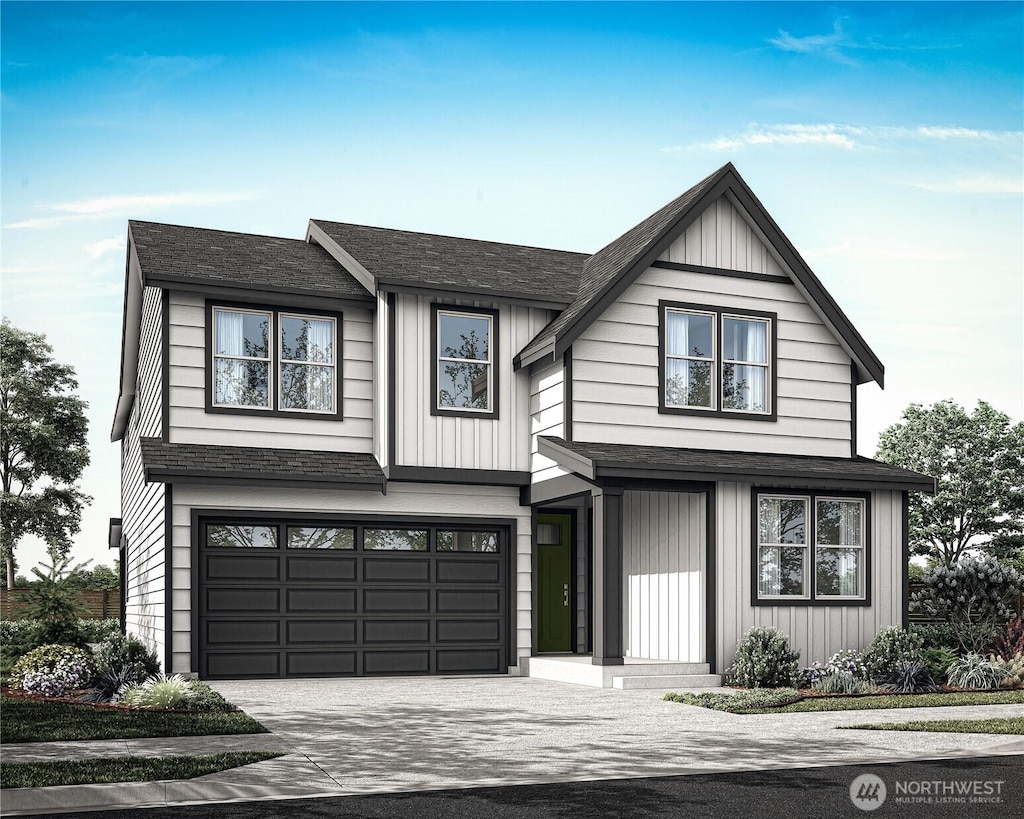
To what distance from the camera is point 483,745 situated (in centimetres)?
1108

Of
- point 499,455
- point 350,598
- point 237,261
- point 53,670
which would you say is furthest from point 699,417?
point 53,670

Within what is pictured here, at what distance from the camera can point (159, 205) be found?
33.4m

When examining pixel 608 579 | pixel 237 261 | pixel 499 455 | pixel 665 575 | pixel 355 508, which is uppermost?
pixel 237 261

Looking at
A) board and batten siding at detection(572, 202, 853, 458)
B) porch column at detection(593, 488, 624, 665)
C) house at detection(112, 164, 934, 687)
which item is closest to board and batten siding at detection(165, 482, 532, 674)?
house at detection(112, 164, 934, 687)

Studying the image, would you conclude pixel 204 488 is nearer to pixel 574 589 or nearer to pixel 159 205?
pixel 574 589

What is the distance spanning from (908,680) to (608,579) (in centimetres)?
449

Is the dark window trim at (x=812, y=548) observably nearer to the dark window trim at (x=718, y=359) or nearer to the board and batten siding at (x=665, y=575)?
the board and batten siding at (x=665, y=575)

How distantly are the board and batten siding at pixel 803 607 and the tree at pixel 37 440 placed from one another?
96.4 feet

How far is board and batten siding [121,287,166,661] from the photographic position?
1858cm

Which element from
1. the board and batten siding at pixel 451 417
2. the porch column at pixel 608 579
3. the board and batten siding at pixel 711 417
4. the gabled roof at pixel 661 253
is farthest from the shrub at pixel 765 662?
the gabled roof at pixel 661 253

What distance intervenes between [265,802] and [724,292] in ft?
Answer: 44.1

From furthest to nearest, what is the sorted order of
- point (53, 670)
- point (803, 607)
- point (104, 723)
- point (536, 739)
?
point (803, 607), point (53, 670), point (104, 723), point (536, 739)

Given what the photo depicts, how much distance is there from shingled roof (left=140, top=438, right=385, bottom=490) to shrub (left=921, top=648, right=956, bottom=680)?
29.8 ft

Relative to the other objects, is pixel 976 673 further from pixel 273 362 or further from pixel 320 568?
pixel 273 362
